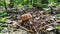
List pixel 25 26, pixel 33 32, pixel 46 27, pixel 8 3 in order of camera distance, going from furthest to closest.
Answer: pixel 8 3
pixel 25 26
pixel 46 27
pixel 33 32

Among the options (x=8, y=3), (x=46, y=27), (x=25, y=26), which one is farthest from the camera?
(x=8, y=3)

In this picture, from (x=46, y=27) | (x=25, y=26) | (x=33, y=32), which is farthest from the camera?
(x=25, y=26)

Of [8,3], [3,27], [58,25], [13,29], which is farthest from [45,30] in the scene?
[8,3]

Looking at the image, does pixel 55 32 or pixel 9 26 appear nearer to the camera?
pixel 55 32

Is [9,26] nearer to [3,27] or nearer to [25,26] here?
[3,27]

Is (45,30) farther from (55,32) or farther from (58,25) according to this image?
(58,25)

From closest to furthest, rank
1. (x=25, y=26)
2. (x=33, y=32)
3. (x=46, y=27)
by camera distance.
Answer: (x=33, y=32) < (x=46, y=27) < (x=25, y=26)

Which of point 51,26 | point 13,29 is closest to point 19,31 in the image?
point 13,29

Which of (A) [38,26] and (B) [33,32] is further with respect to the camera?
(A) [38,26]

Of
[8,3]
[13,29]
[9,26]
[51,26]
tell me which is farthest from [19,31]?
[8,3]
